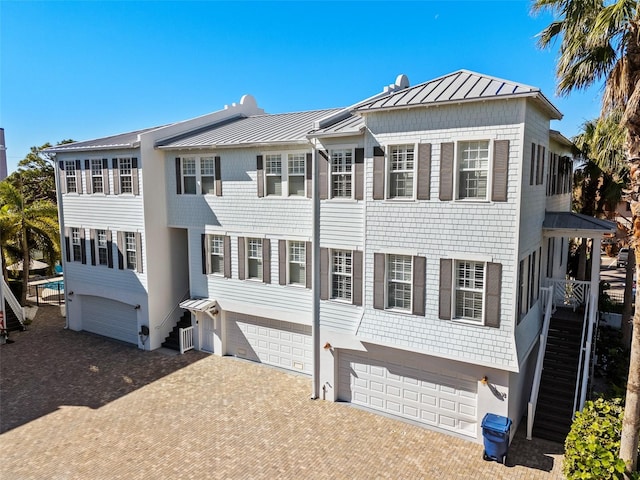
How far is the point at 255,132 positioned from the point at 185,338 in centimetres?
909

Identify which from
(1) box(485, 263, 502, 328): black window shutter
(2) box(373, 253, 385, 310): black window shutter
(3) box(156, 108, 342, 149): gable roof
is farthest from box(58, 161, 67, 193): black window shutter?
(1) box(485, 263, 502, 328): black window shutter

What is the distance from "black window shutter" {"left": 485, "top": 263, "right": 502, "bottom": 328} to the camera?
11367mm

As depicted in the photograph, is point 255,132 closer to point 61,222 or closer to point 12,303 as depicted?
point 61,222

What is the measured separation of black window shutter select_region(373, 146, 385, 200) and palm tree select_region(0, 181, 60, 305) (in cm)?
1933

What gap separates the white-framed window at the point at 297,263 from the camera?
51.7 ft

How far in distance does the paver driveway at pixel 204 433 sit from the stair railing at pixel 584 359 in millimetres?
1490

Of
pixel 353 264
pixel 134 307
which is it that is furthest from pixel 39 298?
pixel 353 264

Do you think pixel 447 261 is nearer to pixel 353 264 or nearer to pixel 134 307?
pixel 353 264

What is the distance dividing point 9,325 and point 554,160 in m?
Answer: 25.6

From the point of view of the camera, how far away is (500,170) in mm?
11078

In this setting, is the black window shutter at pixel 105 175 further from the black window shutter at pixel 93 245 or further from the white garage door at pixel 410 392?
the white garage door at pixel 410 392

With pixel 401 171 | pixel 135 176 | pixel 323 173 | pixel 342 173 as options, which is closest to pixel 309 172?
pixel 323 173

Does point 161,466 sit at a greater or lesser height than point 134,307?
lesser

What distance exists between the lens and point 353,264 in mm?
13539
